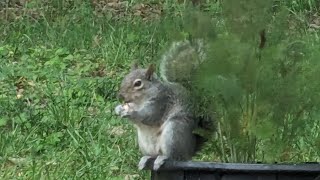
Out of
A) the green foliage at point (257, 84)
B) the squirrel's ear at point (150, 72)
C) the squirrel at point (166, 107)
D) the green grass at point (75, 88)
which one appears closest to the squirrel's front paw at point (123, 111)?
the squirrel at point (166, 107)

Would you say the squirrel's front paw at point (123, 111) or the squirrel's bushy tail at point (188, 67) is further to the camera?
the squirrel's front paw at point (123, 111)

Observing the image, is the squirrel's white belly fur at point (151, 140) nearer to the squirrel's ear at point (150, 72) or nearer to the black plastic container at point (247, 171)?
the squirrel's ear at point (150, 72)

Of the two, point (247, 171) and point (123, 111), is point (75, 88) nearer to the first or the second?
point (123, 111)

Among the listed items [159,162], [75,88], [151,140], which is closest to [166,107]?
[151,140]

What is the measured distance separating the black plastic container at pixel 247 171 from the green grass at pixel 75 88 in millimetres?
151

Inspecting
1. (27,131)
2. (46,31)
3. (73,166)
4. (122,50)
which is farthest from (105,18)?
(73,166)

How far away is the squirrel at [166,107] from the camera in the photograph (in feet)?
9.51

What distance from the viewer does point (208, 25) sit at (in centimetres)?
277

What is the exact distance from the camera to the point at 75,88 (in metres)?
5.25

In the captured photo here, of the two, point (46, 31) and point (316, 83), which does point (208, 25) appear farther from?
point (46, 31)

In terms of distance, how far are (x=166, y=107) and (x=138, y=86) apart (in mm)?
146

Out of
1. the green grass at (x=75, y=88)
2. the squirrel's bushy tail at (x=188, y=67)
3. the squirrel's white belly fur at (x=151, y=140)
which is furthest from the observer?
the green grass at (x=75, y=88)

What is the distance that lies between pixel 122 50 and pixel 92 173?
86.1 inches

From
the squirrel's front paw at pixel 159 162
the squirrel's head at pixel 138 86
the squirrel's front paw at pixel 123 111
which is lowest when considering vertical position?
the squirrel's front paw at pixel 159 162
